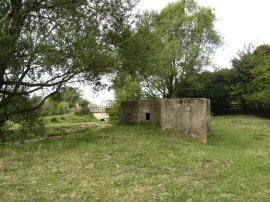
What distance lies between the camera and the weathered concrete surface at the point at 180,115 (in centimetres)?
1160

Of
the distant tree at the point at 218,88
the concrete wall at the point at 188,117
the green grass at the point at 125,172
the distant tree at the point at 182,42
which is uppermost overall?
the distant tree at the point at 182,42

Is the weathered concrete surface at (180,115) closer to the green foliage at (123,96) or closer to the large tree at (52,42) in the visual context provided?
the large tree at (52,42)

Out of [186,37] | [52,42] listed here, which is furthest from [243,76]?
[52,42]

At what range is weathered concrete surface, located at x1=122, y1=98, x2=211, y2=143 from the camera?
11.6 metres

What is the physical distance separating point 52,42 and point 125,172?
4.40 metres

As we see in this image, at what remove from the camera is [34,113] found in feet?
40.9

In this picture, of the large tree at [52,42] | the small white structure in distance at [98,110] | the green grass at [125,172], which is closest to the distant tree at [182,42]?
the small white structure in distance at [98,110]

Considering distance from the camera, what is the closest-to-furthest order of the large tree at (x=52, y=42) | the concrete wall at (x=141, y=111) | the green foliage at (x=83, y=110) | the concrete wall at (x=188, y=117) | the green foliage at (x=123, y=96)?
the large tree at (x=52, y=42) < the concrete wall at (x=188, y=117) < the concrete wall at (x=141, y=111) < the green foliage at (x=123, y=96) < the green foliage at (x=83, y=110)

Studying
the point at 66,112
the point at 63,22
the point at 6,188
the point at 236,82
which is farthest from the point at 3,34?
the point at 66,112

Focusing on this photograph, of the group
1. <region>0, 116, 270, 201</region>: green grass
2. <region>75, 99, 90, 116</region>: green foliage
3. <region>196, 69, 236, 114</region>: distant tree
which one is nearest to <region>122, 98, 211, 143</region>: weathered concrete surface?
<region>0, 116, 270, 201</region>: green grass

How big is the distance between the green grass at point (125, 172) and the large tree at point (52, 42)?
2.21m

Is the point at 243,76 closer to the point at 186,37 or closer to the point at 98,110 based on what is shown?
the point at 186,37

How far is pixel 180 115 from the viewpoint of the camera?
11.9 meters

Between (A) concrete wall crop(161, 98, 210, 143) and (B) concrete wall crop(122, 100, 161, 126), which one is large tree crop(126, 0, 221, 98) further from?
(A) concrete wall crop(161, 98, 210, 143)
